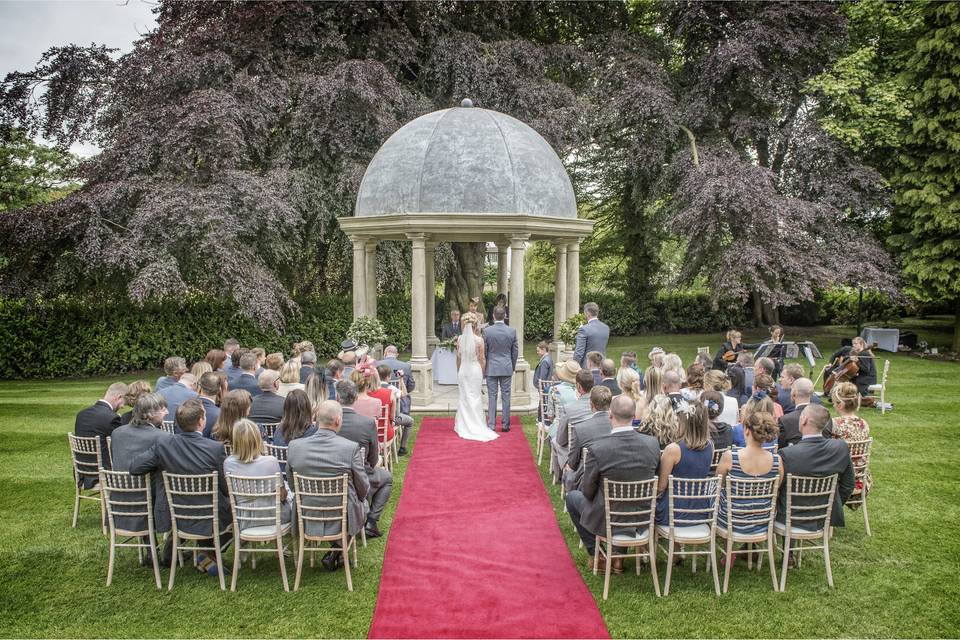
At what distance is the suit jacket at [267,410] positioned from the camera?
28.2ft

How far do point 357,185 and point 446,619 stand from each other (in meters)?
16.0

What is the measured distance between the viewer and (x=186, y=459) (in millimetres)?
6773

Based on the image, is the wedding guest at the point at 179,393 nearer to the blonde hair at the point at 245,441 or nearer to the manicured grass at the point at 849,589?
the blonde hair at the point at 245,441

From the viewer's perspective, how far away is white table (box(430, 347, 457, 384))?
1697 cm

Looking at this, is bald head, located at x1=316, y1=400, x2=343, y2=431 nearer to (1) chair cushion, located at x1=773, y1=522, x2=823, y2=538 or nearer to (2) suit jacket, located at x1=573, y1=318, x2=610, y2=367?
(1) chair cushion, located at x1=773, y1=522, x2=823, y2=538

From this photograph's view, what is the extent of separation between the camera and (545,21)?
2741cm

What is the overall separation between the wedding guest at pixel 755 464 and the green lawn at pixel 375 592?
2.33 ft

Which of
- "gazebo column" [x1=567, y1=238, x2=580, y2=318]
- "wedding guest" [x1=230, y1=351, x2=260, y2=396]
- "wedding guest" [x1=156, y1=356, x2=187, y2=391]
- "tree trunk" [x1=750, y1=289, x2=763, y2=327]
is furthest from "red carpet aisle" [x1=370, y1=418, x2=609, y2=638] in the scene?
"tree trunk" [x1=750, y1=289, x2=763, y2=327]

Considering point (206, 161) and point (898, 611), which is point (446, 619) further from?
point (206, 161)

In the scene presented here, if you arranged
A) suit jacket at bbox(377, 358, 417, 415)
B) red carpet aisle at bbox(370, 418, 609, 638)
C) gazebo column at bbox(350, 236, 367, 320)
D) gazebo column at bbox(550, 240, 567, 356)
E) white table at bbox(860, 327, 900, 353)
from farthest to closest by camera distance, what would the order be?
white table at bbox(860, 327, 900, 353)
gazebo column at bbox(550, 240, 567, 356)
gazebo column at bbox(350, 236, 367, 320)
suit jacket at bbox(377, 358, 417, 415)
red carpet aisle at bbox(370, 418, 609, 638)

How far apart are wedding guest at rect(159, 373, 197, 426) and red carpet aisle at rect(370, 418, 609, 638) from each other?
3.15 meters

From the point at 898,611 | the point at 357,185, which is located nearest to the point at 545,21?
the point at 357,185

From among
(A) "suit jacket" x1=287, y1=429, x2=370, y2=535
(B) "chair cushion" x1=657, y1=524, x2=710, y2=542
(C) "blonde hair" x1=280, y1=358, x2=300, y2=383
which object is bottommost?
(B) "chair cushion" x1=657, y1=524, x2=710, y2=542

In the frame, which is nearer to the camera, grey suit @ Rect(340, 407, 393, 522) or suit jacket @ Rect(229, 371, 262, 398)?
grey suit @ Rect(340, 407, 393, 522)
